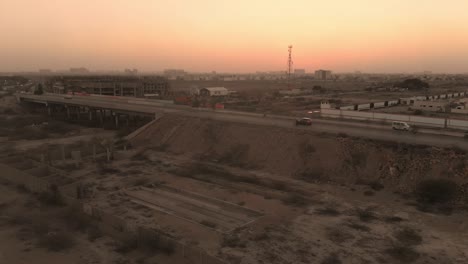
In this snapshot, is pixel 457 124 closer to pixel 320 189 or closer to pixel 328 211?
pixel 320 189

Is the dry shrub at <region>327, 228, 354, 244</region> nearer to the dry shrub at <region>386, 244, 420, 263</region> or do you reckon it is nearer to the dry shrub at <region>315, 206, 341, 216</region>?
the dry shrub at <region>386, 244, 420, 263</region>

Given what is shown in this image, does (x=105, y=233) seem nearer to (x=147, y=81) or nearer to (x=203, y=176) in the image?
(x=203, y=176)

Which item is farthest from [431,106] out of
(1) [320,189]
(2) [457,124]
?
(1) [320,189]

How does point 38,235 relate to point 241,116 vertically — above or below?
below

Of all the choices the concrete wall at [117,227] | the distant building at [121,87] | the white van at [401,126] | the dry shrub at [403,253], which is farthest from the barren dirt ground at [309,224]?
the distant building at [121,87]

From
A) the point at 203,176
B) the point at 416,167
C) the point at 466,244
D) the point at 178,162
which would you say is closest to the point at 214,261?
the point at 466,244

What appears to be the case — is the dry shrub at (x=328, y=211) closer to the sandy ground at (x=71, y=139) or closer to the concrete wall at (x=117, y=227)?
the concrete wall at (x=117, y=227)

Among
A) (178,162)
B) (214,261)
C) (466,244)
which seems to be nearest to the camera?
(214,261)

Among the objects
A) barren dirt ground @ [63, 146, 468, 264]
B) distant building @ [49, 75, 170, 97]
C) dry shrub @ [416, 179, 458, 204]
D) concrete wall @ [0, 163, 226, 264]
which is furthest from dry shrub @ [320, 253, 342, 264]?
distant building @ [49, 75, 170, 97]

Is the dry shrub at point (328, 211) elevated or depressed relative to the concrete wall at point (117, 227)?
depressed
